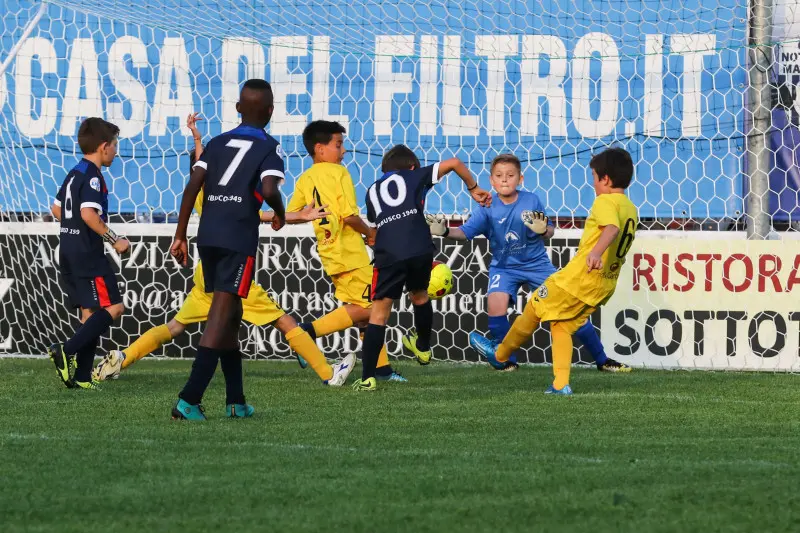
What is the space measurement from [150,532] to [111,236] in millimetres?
4215

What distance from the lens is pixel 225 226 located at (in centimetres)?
562

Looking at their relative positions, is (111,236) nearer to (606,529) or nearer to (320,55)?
(320,55)

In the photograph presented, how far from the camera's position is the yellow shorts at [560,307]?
694cm

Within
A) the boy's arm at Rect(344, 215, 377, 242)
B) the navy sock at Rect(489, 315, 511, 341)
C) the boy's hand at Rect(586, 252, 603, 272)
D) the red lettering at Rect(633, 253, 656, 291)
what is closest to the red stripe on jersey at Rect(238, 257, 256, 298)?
the boy's hand at Rect(586, 252, 603, 272)

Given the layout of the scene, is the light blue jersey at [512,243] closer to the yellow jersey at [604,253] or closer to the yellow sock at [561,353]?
the yellow jersey at [604,253]

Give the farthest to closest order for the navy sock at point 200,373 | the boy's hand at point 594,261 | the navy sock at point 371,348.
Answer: the navy sock at point 371,348
the boy's hand at point 594,261
the navy sock at point 200,373

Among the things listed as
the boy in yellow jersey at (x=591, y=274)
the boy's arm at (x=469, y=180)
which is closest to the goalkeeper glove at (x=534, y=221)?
the boy in yellow jersey at (x=591, y=274)

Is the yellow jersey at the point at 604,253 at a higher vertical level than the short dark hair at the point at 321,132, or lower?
lower

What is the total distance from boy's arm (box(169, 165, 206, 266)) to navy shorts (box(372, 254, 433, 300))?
5.91 ft

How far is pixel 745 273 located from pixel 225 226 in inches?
183

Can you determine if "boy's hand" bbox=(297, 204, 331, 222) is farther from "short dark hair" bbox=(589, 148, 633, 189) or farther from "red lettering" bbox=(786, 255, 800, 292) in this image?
"red lettering" bbox=(786, 255, 800, 292)

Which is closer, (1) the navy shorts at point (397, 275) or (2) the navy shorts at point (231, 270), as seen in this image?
(2) the navy shorts at point (231, 270)

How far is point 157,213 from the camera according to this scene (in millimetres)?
10008

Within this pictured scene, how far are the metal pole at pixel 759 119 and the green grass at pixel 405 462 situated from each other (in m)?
2.26
